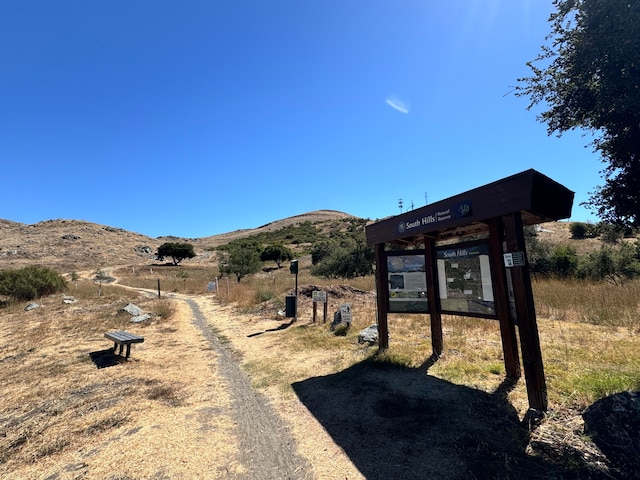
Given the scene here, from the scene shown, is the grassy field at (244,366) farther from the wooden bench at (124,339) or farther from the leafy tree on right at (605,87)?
the leafy tree on right at (605,87)

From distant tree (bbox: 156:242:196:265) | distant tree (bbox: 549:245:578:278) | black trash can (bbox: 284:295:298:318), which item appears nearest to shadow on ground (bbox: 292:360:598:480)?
black trash can (bbox: 284:295:298:318)

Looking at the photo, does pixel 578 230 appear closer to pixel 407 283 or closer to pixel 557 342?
pixel 557 342

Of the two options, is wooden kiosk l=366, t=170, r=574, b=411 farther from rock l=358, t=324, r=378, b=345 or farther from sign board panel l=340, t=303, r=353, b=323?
sign board panel l=340, t=303, r=353, b=323

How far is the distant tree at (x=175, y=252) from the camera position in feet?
181

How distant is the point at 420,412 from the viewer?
4289 millimetres

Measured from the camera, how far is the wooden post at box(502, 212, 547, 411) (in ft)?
12.9

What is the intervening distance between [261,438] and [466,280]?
4.06m

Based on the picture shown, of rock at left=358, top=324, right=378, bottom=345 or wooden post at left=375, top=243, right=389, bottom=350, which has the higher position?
wooden post at left=375, top=243, right=389, bottom=350

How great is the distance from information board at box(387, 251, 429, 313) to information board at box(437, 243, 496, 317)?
41 cm

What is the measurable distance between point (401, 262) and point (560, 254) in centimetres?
1743

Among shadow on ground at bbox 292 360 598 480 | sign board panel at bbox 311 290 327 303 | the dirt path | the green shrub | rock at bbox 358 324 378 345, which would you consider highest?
the green shrub

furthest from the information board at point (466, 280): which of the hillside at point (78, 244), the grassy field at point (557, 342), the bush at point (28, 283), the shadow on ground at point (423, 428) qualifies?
the hillside at point (78, 244)

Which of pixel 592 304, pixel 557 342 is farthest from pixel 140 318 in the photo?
pixel 592 304

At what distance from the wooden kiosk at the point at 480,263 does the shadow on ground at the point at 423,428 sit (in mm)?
721
